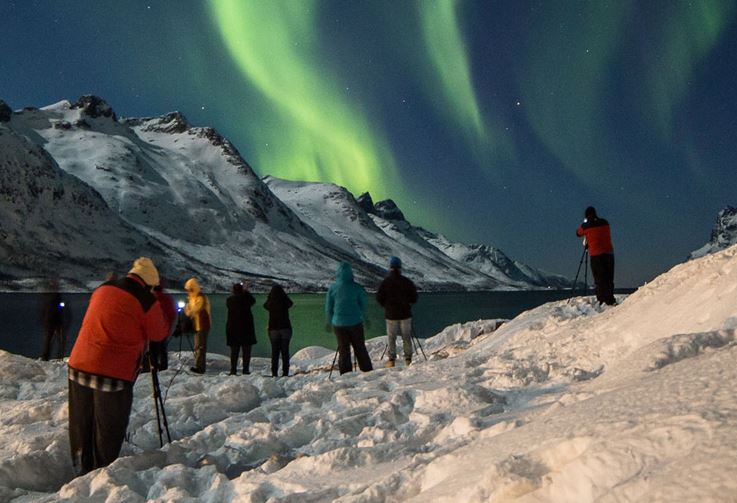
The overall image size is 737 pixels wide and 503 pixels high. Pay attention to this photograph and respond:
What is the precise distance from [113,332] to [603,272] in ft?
33.0

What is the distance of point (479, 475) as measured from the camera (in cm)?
328

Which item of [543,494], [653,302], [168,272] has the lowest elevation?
[543,494]

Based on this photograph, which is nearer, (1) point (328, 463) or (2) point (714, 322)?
(1) point (328, 463)

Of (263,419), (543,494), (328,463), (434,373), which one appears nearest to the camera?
(543,494)

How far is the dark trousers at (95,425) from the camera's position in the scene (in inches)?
212

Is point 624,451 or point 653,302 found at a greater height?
point 653,302

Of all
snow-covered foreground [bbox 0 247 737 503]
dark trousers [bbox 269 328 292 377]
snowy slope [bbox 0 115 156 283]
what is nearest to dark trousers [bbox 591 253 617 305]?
snow-covered foreground [bbox 0 247 737 503]

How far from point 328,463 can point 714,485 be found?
10.3ft

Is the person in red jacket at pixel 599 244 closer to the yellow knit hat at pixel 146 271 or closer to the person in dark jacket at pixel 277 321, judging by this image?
the person in dark jacket at pixel 277 321

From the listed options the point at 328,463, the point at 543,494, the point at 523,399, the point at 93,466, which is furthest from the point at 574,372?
the point at 93,466

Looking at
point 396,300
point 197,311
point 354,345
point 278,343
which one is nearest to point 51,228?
point 197,311

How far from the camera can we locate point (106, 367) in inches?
211

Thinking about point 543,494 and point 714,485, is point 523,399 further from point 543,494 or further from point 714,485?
point 714,485

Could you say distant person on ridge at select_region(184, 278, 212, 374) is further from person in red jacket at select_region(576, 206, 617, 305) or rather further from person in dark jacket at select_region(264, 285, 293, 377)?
person in red jacket at select_region(576, 206, 617, 305)
